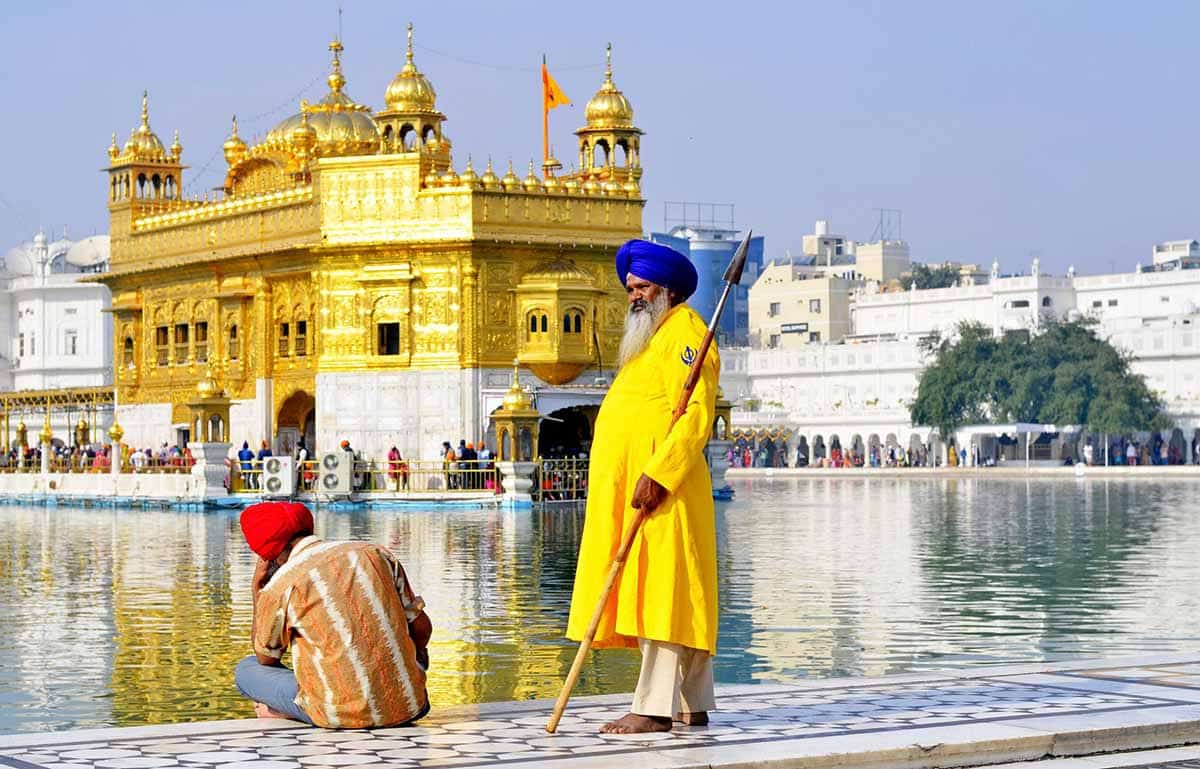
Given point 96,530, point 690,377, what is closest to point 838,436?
point 96,530

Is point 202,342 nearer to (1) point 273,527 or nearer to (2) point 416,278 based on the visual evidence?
(2) point 416,278

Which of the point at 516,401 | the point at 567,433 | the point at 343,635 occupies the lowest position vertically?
the point at 343,635

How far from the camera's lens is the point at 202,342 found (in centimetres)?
4478

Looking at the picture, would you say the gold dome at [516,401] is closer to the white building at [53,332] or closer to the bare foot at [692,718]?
the bare foot at [692,718]

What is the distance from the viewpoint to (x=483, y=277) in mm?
39094

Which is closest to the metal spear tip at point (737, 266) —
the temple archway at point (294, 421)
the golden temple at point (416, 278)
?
the golden temple at point (416, 278)

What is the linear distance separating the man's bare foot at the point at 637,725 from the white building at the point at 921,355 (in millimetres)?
70970

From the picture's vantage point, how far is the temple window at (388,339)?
39.8 meters

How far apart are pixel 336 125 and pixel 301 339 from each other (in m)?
4.97

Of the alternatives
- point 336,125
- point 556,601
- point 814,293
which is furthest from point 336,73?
point 814,293

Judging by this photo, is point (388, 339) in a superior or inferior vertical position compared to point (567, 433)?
superior

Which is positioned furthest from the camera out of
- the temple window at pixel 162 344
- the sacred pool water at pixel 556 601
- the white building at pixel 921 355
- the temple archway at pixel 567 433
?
the white building at pixel 921 355

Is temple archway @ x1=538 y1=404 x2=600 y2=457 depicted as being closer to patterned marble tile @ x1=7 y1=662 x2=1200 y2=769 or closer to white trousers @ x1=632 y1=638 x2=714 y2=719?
patterned marble tile @ x1=7 y1=662 x2=1200 y2=769

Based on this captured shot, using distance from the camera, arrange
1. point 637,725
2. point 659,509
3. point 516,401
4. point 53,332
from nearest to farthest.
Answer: point 637,725, point 659,509, point 516,401, point 53,332
